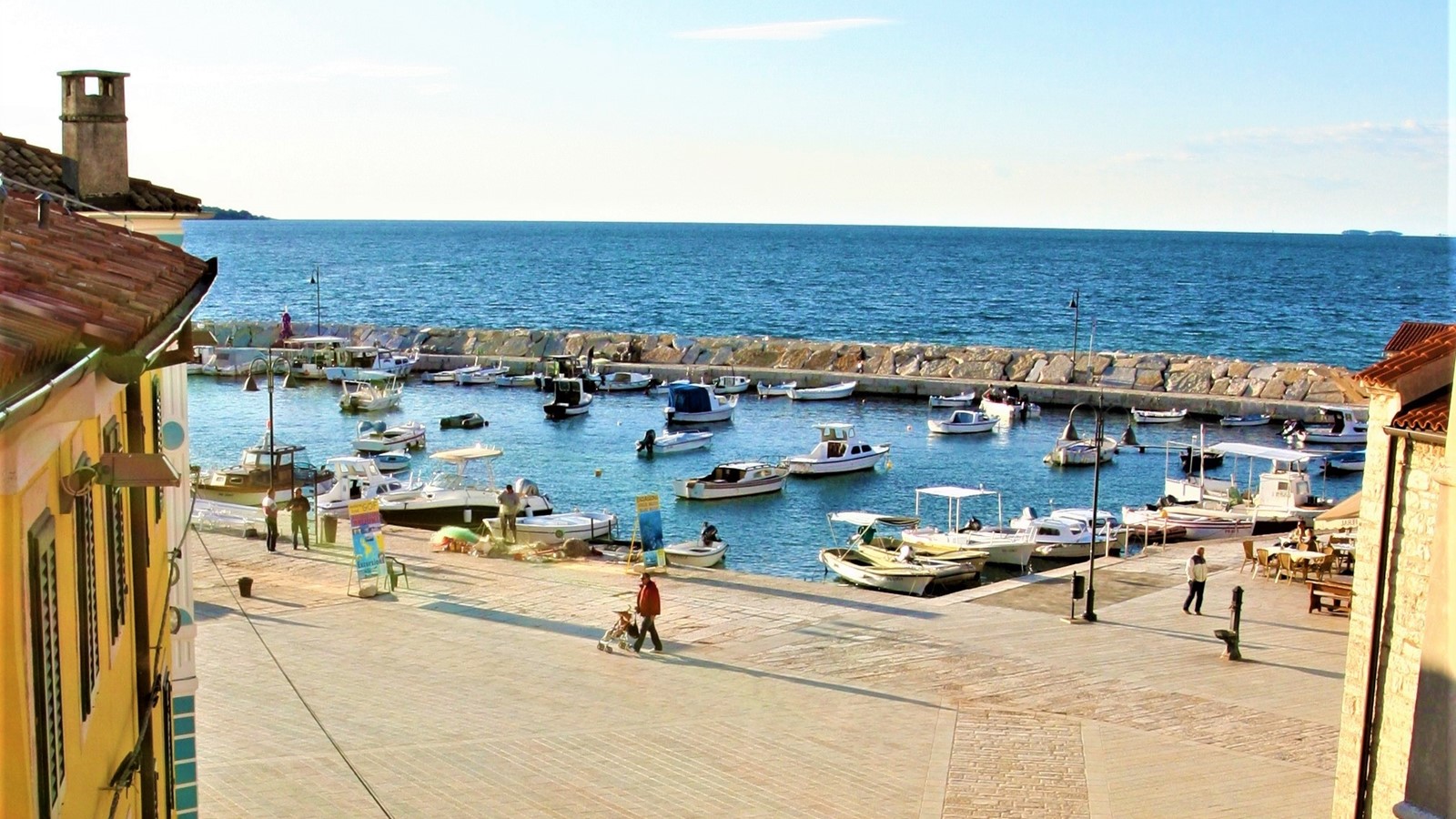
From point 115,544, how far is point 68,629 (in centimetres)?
260

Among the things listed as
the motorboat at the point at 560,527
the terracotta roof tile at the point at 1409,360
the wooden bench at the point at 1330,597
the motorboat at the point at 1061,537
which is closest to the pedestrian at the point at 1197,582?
the wooden bench at the point at 1330,597

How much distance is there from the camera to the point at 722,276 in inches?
7244

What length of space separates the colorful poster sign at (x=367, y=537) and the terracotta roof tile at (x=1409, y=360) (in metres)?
17.4

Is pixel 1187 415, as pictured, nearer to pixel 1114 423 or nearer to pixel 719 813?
pixel 1114 423

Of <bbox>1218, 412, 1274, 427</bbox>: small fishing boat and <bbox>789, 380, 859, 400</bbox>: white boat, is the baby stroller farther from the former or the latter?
<bbox>789, 380, 859, 400</bbox>: white boat

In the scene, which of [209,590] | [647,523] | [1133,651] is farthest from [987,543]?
[209,590]

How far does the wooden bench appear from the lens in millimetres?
25672

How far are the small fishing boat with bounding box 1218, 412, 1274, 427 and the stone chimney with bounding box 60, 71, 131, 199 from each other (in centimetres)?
5596

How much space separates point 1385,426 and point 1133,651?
10.1 metres

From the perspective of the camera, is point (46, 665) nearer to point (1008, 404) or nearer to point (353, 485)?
point (353, 485)

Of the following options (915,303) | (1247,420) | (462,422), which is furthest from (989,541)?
(915,303)

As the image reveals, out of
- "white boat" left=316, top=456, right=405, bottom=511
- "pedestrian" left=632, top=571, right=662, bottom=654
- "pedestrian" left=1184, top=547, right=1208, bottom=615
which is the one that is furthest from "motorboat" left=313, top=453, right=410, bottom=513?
"pedestrian" left=1184, top=547, right=1208, bottom=615

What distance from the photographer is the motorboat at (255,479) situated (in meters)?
43.9

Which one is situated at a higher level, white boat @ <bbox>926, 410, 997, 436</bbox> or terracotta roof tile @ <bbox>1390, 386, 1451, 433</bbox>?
terracotta roof tile @ <bbox>1390, 386, 1451, 433</bbox>
